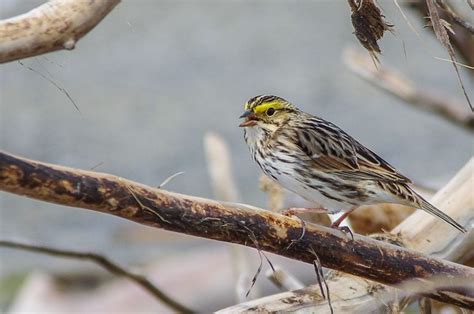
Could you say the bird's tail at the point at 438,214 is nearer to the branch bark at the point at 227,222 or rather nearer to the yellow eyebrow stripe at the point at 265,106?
the branch bark at the point at 227,222

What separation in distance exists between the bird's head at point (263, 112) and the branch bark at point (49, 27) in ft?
5.59

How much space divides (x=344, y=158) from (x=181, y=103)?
4.64 metres

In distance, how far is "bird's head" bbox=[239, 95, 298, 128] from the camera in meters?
4.55

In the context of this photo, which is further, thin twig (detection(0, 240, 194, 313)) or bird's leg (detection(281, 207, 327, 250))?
thin twig (detection(0, 240, 194, 313))

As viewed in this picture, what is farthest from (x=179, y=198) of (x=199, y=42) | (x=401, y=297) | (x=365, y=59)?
(x=199, y=42)

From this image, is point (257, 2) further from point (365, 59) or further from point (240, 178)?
point (365, 59)

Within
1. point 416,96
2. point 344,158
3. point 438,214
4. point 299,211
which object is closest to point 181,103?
point 416,96

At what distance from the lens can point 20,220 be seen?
7.94m

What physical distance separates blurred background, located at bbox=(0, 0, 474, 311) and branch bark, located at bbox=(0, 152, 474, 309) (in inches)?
130

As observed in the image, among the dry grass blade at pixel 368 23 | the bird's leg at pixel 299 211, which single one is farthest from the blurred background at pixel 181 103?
the dry grass blade at pixel 368 23

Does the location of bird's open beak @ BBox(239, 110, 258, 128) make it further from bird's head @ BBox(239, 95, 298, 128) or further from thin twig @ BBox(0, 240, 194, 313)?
thin twig @ BBox(0, 240, 194, 313)

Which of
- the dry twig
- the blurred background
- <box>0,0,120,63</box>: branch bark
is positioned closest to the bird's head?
the dry twig

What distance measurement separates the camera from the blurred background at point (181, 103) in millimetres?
7809

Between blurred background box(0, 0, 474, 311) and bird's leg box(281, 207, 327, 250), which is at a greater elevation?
bird's leg box(281, 207, 327, 250)
